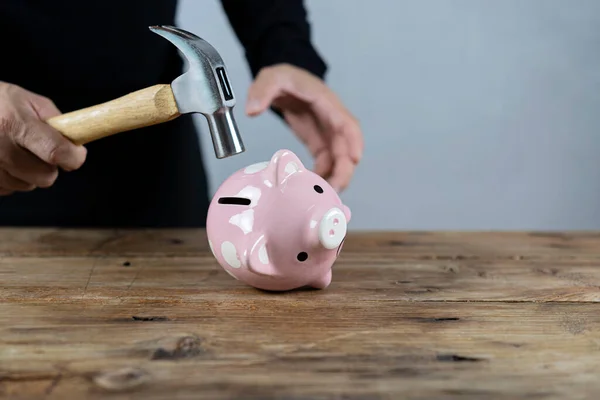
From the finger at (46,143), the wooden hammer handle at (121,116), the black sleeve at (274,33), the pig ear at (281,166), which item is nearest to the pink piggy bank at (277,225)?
the pig ear at (281,166)

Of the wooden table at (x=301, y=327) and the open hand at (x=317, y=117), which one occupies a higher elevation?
the open hand at (x=317, y=117)

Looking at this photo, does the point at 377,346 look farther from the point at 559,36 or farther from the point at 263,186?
the point at 559,36

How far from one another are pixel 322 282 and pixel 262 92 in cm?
47

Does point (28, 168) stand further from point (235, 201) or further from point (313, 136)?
point (313, 136)

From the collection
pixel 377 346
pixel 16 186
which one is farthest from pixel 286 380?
pixel 16 186

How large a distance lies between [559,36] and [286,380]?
1.98 metres

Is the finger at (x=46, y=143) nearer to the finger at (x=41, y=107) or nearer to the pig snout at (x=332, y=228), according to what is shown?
the finger at (x=41, y=107)

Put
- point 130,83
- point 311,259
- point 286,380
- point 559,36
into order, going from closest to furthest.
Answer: point 286,380 < point 311,259 < point 130,83 < point 559,36

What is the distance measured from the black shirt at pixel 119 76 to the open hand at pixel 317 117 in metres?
0.09

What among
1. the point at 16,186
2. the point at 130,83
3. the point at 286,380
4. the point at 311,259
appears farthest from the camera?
the point at 130,83

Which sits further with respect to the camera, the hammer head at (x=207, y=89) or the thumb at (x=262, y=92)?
the thumb at (x=262, y=92)

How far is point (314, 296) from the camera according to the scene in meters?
0.88

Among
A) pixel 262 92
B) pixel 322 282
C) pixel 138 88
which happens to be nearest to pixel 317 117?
pixel 262 92

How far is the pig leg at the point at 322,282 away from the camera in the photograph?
89 centimetres
